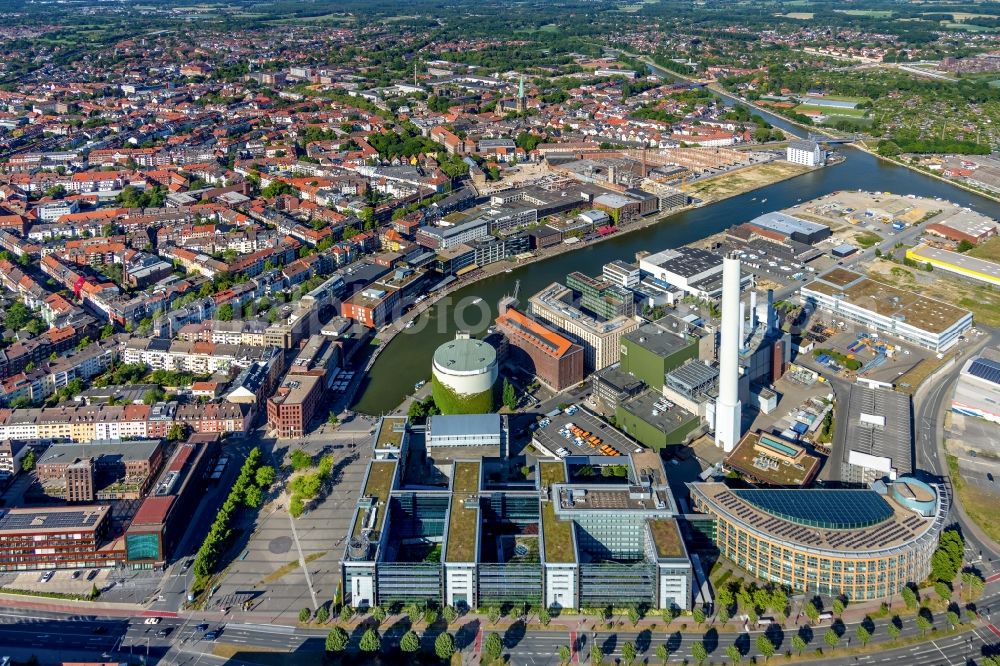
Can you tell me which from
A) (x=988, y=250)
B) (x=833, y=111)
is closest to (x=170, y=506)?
(x=988, y=250)

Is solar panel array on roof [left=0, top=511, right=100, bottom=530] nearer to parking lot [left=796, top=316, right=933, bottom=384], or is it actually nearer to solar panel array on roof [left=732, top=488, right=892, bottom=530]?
solar panel array on roof [left=732, top=488, right=892, bottom=530]

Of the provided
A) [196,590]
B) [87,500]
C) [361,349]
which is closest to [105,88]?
[361,349]

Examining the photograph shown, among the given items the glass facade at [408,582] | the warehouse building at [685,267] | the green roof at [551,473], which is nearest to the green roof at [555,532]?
the green roof at [551,473]

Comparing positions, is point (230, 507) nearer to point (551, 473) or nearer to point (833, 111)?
point (551, 473)

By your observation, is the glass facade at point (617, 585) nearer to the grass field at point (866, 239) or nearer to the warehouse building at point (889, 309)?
the warehouse building at point (889, 309)

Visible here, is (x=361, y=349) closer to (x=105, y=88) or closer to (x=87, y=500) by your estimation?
(x=87, y=500)

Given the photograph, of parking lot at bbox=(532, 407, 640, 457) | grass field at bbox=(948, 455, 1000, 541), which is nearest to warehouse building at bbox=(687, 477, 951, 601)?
grass field at bbox=(948, 455, 1000, 541)
